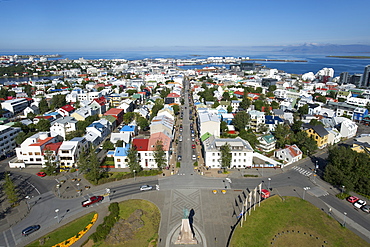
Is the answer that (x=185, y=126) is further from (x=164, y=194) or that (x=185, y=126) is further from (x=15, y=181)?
(x=15, y=181)

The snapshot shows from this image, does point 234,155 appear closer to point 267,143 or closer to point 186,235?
point 267,143

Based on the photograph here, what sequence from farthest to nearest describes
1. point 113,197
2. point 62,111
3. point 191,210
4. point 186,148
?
1. point 62,111
2. point 186,148
3. point 113,197
4. point 191,210

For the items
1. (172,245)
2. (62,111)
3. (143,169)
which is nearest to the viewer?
(172,245)

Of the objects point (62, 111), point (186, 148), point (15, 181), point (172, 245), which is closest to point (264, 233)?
point (172, 245)

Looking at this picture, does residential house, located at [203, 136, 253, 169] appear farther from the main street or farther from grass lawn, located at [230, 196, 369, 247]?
grass lawn, located at [230, 196, 369, 247]

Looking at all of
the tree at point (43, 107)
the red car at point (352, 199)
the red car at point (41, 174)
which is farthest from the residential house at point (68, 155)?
the tree at point (43, 107)

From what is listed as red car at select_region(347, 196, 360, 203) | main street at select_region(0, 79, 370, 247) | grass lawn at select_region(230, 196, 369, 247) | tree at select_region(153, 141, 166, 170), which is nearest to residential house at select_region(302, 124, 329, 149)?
main street at select_region(0, 79, 370, 247)

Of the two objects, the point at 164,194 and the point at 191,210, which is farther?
the point at 164,194

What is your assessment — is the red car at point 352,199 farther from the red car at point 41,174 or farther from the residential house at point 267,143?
the red car at point 41,174
